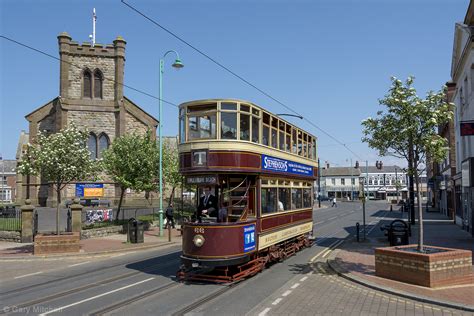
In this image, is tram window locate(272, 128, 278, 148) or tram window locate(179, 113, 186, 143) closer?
tram window locate(179, 113, 186, 143)

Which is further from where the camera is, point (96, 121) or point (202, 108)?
point (96, 121)

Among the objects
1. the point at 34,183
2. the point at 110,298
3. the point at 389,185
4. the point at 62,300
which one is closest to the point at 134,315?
the point at 110,298

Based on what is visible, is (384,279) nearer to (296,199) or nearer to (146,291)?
(296,199)

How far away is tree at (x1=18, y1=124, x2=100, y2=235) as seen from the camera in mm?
18719

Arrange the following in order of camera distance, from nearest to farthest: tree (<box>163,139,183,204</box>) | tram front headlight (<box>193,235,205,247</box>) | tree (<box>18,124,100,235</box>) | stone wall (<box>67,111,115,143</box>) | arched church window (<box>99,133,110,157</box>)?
tram front headlight (<box>193,235,205,247</box>) < tree (<box>18,124,100,235</box>) < tree (<box>163,139,183,204</box>) < stone wall (<box>67,111,115,143</box>) < arched church window (<box>99,133,110,157</box>)

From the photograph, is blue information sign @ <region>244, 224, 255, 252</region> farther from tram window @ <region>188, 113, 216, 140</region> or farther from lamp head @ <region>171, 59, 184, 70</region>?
lamp head @ <region>171, 59, 184, 70</region>

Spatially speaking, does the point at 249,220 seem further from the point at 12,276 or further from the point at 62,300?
the point at 12,276

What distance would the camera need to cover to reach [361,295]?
32.6 feet

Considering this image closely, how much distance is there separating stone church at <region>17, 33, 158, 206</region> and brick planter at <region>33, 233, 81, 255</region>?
2516 cm

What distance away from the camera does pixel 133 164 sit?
26312 mm

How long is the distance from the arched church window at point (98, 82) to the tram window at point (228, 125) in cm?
3568

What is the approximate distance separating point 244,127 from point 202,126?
1171mm

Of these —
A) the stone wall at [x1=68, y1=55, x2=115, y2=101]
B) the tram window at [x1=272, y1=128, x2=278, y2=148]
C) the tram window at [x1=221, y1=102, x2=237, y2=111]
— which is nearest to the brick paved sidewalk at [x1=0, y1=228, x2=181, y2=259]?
the tram window at [x1=272, y1=128, x2=278, y2=148]

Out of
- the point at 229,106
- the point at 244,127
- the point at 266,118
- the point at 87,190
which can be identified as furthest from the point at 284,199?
the point at 87,190
